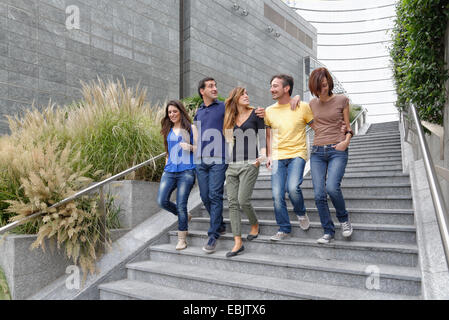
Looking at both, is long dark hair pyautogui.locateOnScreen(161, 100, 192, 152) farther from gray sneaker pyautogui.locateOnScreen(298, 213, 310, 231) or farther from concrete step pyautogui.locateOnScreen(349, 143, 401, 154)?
concrete step pyautogui.locateOnScreen(349, 143, 401, 154)

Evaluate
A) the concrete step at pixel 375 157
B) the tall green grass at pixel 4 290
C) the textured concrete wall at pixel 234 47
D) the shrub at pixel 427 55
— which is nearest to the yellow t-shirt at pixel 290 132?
the shrub at pixel 427 55

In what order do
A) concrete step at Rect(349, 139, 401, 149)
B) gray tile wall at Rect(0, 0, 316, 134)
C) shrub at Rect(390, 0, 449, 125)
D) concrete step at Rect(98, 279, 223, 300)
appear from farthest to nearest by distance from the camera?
gray tile wall at Rect(0, 0, 316, 134) < concrete step at Rect(349, 139, 401, 149) < shrub at Rect(390, 0, 449, 125) < concrete step at Rect(98, 279, 223, 300)

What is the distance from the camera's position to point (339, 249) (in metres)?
3.27

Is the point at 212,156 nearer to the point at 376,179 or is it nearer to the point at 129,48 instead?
the point at 376,179

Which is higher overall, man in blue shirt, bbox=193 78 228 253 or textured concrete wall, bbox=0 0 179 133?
textured concrete wall, bbox=0 0 179 133

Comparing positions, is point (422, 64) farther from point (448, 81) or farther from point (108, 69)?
point (108, 69)

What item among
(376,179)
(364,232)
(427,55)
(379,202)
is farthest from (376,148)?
(364,232)

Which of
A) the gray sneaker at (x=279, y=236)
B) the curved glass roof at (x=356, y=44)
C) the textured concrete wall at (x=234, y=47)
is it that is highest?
the curved glass roof at (x=356, y=44)

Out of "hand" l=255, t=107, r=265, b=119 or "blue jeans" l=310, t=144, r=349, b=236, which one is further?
"hand" l=255, t=107, r=265, b=119

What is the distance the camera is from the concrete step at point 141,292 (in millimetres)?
3178

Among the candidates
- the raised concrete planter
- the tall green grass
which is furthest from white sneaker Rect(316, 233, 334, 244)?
the tall green grass

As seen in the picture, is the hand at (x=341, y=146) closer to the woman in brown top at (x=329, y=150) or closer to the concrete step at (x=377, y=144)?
the woman in brown top at (x=329, y=150)

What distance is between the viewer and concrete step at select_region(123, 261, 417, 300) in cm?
271
